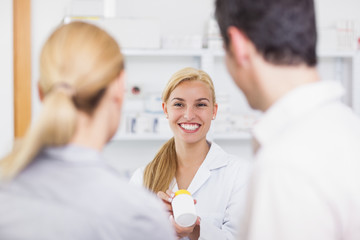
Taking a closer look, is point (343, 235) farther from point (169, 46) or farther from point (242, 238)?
point (169, 46)

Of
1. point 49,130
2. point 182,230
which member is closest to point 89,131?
point 49,130

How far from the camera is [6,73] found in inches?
111

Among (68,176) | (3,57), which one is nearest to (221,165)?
(68,176)

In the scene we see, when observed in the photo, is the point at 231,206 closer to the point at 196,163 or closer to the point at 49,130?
the point at 196,163

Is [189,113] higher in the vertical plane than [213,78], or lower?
lower

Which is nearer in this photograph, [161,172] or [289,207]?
[289,207]

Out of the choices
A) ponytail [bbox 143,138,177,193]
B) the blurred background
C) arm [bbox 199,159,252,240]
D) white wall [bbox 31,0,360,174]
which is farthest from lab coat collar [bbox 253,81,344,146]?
white wall [bbox 31,0,360,174]

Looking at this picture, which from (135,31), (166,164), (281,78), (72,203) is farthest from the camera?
(135,31)

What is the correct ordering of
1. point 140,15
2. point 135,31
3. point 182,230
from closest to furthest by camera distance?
point 182,230
point 135,31
point 140,15

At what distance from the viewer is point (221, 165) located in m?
1.67

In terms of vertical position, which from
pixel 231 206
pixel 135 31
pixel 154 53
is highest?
pixel 135 31

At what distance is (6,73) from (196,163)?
171 cm

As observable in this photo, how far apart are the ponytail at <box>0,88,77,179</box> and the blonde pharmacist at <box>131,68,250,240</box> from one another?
96cm

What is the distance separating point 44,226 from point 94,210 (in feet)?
0.27
